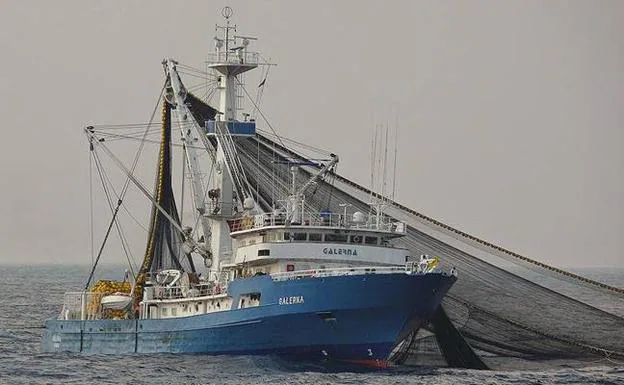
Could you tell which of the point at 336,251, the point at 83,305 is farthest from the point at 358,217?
the point at 83,305

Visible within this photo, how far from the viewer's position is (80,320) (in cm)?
7006

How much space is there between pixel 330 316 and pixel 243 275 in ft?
22.3

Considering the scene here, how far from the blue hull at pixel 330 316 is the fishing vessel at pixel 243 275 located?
52 millimetres

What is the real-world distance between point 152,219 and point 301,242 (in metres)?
14.1

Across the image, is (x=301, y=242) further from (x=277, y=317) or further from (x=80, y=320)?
(x=80, y=320)

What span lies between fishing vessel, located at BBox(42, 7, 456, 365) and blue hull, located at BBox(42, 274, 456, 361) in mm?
52

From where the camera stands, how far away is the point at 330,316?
56.3 metres

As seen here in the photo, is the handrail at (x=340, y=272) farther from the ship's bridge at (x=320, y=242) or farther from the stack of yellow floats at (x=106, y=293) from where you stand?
the stack of yellow floats at (x=106, y=293)

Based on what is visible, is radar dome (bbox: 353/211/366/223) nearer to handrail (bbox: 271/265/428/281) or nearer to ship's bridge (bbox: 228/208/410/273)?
ship's bridge (bbox: 228/208/410/273)

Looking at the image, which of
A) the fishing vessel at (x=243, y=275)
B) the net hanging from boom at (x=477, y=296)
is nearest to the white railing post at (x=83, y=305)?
the fishing vessel at (x=243, y=275)

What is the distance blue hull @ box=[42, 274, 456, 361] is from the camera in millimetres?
55906

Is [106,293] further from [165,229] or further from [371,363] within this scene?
[371,363]

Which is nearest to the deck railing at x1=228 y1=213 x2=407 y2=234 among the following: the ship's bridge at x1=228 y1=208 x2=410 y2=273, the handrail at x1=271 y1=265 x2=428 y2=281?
the ship's bridge at x1=228 y1=208 x2=410 y2=273

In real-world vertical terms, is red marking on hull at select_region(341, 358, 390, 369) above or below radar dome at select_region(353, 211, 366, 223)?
Result: below
